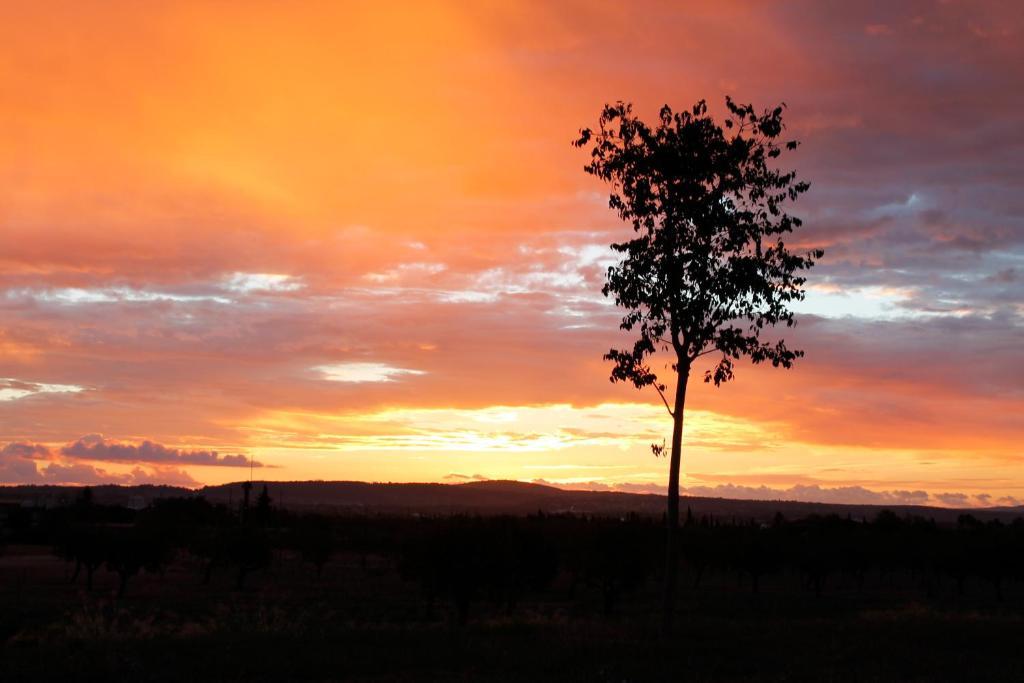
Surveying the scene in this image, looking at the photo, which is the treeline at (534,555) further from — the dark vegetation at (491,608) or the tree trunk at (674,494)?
the tree trunk at (674,494)

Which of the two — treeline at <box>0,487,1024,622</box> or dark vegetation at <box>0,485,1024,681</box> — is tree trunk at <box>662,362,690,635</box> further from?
treeline at <box>0,487,1024,622</box>

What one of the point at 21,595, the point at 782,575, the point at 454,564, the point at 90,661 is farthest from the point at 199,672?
the point at 782,575

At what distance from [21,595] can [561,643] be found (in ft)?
181

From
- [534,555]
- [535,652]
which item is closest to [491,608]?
[534,555]

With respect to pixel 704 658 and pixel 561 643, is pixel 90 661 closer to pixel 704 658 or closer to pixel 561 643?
pixel 561 643

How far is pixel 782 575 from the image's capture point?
12419cm

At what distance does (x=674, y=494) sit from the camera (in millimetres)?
29812

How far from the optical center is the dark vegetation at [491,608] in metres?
22.9

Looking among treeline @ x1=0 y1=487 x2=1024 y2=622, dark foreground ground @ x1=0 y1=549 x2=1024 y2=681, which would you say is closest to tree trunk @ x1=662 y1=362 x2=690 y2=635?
dark foreground ground @ x1=0 y1=549 x2=1024 y2=681

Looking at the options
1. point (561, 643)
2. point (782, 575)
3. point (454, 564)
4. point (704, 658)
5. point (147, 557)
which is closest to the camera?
point (704, 658)

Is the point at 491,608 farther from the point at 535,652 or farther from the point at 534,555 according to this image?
the point at 535,652

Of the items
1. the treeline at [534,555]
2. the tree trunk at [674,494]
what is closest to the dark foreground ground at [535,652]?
the tree trunk at [674,494]

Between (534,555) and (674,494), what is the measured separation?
158 ft

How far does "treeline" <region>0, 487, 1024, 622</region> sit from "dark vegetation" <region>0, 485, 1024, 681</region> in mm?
270
